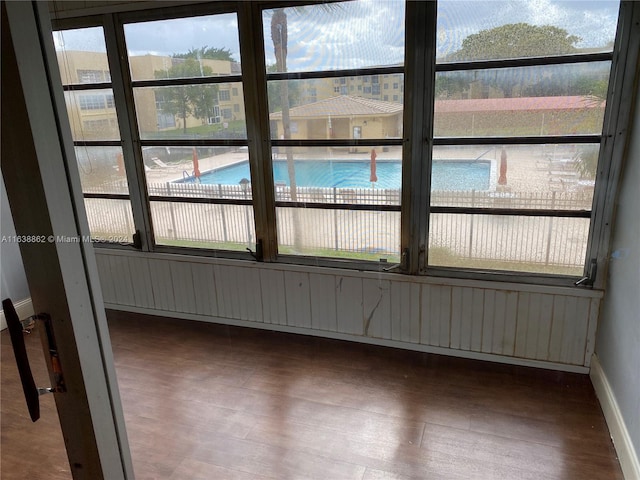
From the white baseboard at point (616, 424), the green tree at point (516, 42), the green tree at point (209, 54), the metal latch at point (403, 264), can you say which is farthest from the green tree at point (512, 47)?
the white baseboard at point (616, 424)

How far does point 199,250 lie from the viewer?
134 inches

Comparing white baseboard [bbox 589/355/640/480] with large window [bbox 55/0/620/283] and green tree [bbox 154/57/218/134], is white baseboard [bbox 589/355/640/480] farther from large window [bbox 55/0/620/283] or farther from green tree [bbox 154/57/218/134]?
green tree [bbox 154/57/218/134]

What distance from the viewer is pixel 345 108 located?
2787mm

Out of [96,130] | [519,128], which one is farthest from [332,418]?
[96,130]

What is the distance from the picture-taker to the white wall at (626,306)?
201cm

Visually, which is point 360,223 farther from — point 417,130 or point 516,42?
point 516,42

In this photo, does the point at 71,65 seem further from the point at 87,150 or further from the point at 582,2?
the point at 582,2

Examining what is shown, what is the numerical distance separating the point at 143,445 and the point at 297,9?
2.53 meters

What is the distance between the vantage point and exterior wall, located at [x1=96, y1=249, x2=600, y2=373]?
2666 millimetres

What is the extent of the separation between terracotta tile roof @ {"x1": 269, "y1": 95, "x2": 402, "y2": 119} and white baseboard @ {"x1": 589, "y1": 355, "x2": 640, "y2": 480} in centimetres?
182

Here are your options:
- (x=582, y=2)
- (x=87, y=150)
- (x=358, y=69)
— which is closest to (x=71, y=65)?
(x=87, y=150)

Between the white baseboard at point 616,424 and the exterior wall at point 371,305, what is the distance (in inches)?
6.0

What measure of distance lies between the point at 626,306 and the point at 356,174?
1.58 metres

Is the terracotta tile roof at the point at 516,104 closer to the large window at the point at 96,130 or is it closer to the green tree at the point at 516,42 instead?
the green tree at the point at 516,42
